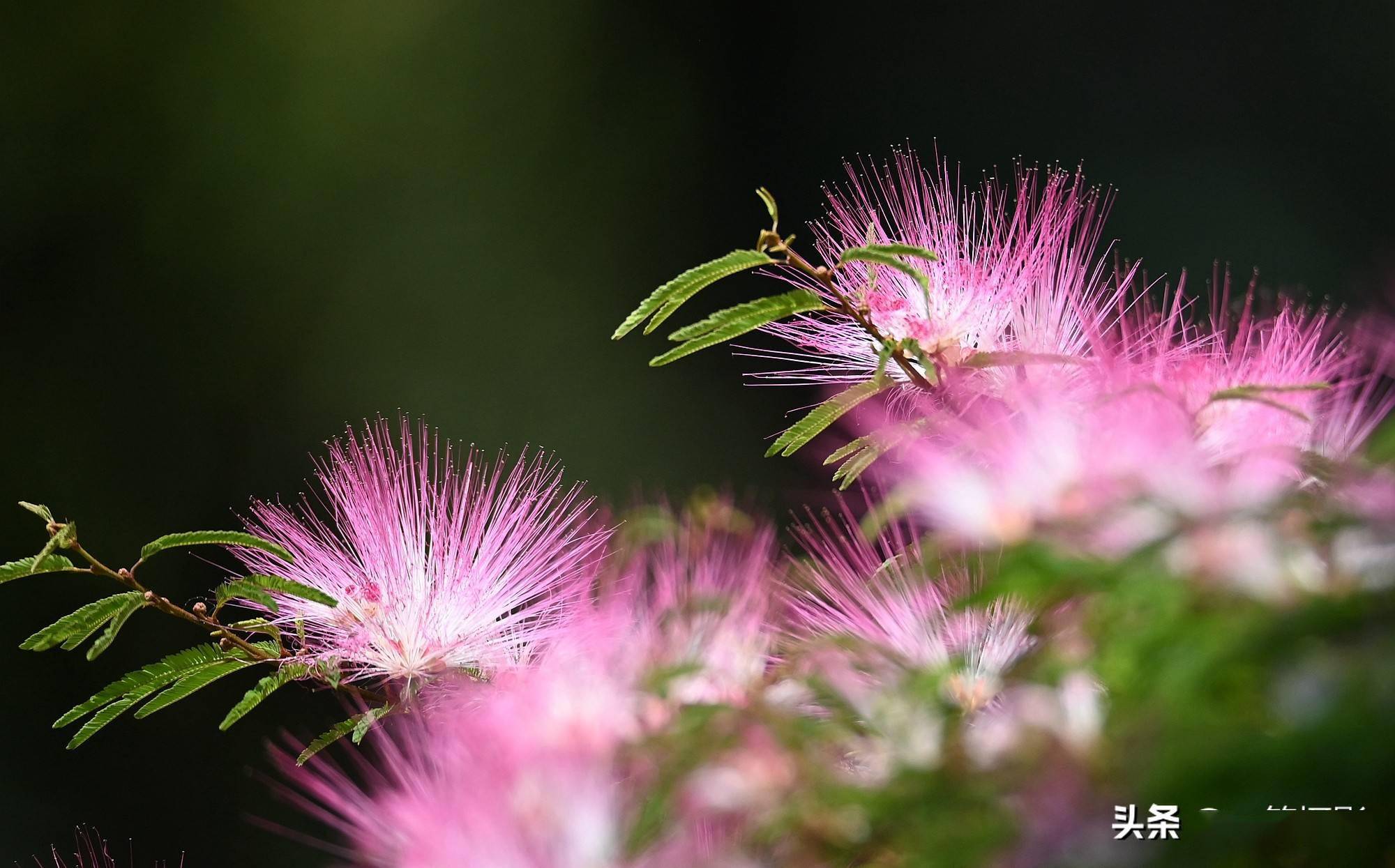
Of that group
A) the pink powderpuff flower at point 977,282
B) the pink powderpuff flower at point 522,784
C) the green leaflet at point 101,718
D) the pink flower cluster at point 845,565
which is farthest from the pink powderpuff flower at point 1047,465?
the green leaflet at point 101,718

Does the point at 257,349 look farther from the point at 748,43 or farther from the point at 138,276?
the point at 748,43

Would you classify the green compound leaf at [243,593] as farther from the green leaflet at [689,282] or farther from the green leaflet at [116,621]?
the green leaflet at [689,282]

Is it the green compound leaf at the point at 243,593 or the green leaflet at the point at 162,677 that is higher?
the green compound leaf at the point at 243,593

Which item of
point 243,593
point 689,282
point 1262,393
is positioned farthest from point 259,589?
point 1262,393

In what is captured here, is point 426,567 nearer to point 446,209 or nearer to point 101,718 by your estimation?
point 101,718

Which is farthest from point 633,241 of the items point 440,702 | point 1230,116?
point 440,702

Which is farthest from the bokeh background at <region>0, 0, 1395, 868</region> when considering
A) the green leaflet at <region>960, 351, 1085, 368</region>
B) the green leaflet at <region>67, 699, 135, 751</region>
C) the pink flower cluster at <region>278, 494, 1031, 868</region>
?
the pink flower cluster at <region>278, 494, 1031, 868</region>

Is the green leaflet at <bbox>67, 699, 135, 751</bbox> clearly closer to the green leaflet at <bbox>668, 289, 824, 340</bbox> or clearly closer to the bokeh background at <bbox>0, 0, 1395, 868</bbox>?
the green leaflet at <bbox>668, 289, 824, 340</bbox>
